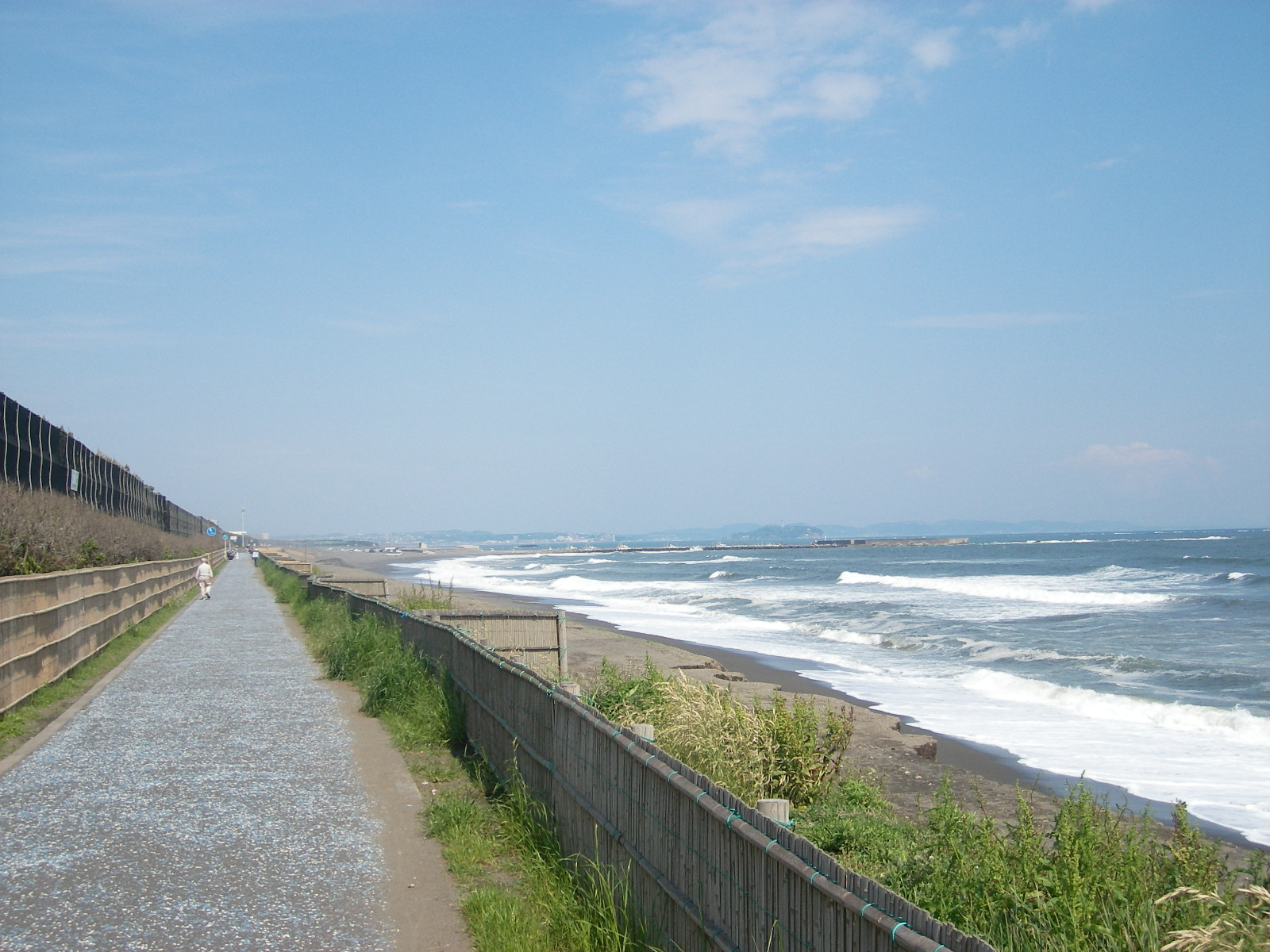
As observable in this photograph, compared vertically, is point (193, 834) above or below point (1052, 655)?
above

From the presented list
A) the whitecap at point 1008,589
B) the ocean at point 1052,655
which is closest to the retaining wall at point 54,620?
the ocean at point 1052,655

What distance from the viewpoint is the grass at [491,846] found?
505 cm

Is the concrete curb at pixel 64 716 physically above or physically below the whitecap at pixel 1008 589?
above

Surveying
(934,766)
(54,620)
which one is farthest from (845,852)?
(54,620)

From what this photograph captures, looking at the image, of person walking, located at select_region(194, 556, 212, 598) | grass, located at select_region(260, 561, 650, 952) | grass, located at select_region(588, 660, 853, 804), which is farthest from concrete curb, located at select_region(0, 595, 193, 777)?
person walking, located at select_region(194, 556, 212, 598)

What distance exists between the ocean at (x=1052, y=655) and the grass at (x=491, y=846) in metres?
7.12

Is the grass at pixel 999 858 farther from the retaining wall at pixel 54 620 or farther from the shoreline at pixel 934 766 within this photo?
the retaining wall at pixel 54 620

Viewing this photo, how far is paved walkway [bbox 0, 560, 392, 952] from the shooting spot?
212 inches

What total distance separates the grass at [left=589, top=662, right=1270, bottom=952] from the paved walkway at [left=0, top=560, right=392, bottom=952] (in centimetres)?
234

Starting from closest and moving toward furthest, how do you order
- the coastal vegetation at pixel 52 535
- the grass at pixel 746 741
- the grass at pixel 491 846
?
the grass at pixel 491 846 → the grass at pixel 746 741 → the coastal vegetation at pixel 52 535

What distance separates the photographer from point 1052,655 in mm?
23391

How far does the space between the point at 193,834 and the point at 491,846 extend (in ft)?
6.50

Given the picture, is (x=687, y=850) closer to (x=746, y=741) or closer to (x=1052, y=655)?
(x=746, y=741)

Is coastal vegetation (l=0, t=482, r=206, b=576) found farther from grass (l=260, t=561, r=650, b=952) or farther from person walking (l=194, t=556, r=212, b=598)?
person walking (l=194, t=556, r=212, b=598)
